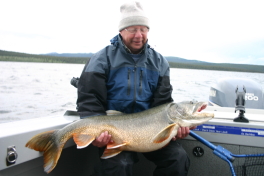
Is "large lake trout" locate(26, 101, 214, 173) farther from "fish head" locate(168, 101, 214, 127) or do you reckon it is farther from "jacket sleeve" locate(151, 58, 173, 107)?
"jacket sleeve" locate(151, 58, 173, 107)

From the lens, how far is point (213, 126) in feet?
10.6

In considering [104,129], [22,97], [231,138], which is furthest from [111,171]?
[22,97]

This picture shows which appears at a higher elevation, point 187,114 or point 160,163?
point 187,114

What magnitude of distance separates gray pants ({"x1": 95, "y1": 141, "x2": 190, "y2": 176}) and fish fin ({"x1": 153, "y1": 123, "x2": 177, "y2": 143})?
0.29 m

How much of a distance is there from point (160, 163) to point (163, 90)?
3.18 feet

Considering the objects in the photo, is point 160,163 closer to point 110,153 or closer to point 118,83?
point 110,153

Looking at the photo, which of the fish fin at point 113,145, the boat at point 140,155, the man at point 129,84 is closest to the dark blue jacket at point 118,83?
the man at point 129,84

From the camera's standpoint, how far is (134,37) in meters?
3.22

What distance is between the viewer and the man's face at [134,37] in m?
3.22

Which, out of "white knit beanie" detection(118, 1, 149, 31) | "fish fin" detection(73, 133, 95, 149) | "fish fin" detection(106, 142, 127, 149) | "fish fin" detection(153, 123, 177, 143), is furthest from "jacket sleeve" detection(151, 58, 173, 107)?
"fish fin" detection(73, 133, 95, 149)

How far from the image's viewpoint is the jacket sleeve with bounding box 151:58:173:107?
3.30 metres

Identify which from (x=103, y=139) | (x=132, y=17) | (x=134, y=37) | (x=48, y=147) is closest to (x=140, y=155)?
(x=103, y=139)

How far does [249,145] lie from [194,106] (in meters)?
0.91

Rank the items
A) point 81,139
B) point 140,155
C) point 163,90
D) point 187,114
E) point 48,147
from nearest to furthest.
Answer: point 48,147 → point 81,139 → point 187,114 → point 163,90 → point 140,155
